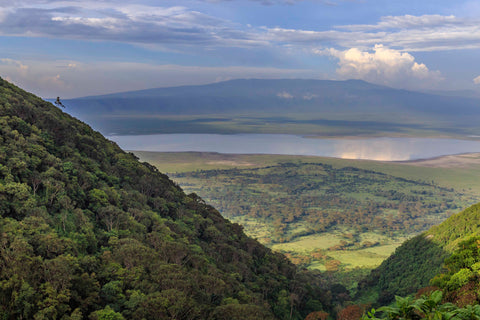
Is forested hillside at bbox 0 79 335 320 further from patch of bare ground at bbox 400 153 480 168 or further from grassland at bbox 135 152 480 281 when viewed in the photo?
patch of bare ground at bbox 400 153 480 168

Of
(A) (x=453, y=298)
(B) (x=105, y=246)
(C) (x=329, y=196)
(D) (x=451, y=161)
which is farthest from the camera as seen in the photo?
(D) (x=451, y=161)

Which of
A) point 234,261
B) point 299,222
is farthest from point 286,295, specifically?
point 299,222

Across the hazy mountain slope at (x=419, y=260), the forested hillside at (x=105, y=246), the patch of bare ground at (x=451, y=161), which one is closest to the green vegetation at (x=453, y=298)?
the forested hillside at (x=105, y=246)

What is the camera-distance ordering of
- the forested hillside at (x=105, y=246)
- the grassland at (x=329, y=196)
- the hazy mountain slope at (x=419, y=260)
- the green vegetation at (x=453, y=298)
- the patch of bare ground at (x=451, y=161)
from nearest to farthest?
the green vegetation at (x=453, y=298) → the forested hillside at (x=105, y=246) → the hazy mountain slope at (x=419, y=260) → the grassland at (x=329, y=196) → the patch of bare ground at (x=451, y=161)

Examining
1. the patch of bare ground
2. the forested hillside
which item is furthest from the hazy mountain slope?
the patch of bare ground

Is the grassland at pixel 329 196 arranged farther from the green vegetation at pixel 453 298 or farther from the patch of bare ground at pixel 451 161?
the green vegetation at pixel 453 298

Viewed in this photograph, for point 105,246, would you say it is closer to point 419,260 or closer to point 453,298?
point 453,298

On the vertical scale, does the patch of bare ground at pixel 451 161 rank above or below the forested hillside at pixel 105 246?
below

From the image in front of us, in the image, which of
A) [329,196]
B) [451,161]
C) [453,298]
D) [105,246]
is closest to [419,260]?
[453,298]
